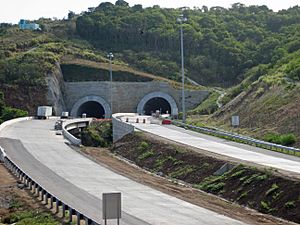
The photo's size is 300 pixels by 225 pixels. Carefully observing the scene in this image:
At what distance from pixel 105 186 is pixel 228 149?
11.3 metres

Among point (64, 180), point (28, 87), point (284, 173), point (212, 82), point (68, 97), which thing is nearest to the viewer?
point (284, 173)

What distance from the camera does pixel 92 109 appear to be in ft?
308

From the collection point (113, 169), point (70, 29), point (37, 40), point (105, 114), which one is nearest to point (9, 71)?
point (105, 114)

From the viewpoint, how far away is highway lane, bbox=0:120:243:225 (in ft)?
77.2

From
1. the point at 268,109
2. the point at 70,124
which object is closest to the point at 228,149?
the point at 268,109

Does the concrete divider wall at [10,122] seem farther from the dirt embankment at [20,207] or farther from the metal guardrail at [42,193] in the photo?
the dirt embankment at [20,207]

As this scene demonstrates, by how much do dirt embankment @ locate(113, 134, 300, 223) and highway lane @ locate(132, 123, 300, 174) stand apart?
1.76 metres

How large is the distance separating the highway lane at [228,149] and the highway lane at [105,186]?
21.0 ft

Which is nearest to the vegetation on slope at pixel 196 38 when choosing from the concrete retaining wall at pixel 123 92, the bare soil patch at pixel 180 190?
the concrete retaining wall at pixel 123 92

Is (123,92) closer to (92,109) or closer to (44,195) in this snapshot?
(92,109)

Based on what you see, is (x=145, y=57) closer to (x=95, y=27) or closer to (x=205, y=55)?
(x=205, y=55)

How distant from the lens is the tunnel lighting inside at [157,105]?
90.8 metres

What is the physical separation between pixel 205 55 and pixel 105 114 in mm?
26772

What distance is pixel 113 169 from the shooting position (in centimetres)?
3812
